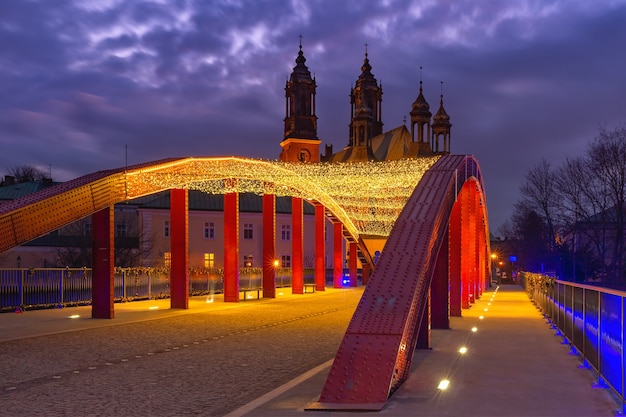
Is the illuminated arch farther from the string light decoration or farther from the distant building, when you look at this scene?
the distant building

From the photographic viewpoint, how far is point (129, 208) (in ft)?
215

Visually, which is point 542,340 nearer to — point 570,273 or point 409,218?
point 409,218

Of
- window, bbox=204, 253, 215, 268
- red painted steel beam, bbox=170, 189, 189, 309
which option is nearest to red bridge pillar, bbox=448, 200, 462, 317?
red painted steel beam, bbox=170, 189, 189, 309

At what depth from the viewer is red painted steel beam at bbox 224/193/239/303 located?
32219mm

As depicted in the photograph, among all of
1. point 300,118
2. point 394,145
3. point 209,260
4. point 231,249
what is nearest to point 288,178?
point 231,249

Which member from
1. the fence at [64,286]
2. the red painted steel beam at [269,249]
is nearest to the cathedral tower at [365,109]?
the red painted steel beam at [269,249]

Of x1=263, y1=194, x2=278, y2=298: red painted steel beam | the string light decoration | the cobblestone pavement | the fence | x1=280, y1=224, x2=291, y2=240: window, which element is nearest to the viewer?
the cobblestone pavement

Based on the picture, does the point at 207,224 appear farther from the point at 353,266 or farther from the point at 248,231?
the point at 353,266

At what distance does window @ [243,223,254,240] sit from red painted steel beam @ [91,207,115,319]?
46085 millimetres

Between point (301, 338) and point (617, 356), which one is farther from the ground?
point (617, 356)

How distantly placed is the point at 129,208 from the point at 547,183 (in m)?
36.0

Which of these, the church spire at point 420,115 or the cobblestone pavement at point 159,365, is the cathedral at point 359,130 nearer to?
the church spire at point 420,115

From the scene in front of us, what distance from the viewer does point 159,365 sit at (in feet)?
42.4

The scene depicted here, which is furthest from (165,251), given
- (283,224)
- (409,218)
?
(409,218)
